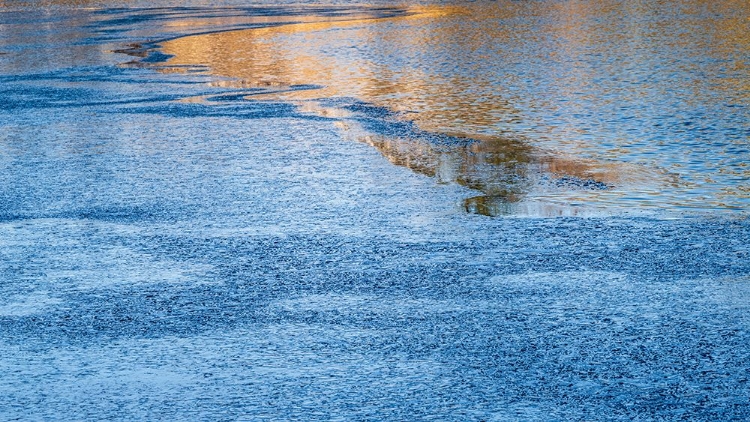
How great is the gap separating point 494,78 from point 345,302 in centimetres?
1164

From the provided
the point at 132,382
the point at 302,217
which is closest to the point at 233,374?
the point at 132,382

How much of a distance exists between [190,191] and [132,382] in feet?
14.2

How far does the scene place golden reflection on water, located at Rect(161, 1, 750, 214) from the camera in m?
9.68

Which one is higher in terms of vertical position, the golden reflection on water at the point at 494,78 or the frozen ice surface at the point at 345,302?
the frozen ice surface at the point at 345,302

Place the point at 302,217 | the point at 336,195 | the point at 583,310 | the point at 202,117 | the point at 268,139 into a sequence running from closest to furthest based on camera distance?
the point at 583,310 → the point at 302,217 → the point at 336,195 → the point at 268,139 → the point at 202,117

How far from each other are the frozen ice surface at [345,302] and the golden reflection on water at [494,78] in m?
1.01

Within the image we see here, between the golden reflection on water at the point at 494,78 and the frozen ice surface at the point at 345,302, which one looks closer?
the frozen ice surface at the point at 345,302

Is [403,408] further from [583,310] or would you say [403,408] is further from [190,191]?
[190,191]

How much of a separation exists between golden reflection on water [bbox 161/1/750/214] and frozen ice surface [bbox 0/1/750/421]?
39.6 inches

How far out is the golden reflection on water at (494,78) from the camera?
968 centimetres

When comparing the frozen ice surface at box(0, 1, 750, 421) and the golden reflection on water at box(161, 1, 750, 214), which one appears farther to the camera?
the golden reflection on water at box(161, 1, 750, 214)

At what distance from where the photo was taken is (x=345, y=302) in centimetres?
607

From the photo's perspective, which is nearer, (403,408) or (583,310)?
(403,408)

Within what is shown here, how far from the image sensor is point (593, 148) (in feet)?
35.4
